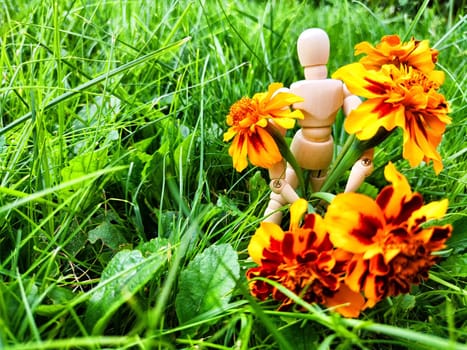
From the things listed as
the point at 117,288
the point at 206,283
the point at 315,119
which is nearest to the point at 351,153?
the point at 315,119

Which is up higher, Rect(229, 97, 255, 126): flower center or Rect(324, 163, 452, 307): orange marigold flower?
Rect(229, 97, 255, 126): flower center

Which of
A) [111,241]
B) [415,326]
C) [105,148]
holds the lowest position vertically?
[415,326]

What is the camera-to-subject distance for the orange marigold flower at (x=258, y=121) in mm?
815

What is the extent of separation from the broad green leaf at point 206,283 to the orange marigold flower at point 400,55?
0.38 m

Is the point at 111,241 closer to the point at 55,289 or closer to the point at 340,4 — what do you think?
the point at 55,289

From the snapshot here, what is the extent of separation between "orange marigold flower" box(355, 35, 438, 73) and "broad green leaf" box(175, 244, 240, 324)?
1.24ft

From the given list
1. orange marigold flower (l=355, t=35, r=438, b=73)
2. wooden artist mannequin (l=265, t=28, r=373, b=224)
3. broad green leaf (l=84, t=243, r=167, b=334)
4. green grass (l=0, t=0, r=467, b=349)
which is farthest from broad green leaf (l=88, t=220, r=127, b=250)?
orange marigold flower (l=355, t=35, r=438, b=73)

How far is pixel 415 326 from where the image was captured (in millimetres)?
753

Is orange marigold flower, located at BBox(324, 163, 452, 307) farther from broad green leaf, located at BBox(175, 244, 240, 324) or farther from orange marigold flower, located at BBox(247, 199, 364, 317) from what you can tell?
broad green leaf, located at BBox(175, 244, 240, 324)

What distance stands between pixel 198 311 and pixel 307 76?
15.9 inches

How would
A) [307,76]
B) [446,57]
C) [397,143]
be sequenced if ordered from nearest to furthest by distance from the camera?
[307,76], [397,143], [446,57]

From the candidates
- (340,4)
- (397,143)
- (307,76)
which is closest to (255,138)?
(307,76)

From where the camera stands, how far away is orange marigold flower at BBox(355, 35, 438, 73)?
835mm

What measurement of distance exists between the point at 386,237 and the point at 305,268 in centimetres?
11
